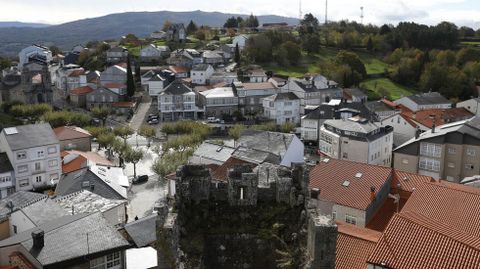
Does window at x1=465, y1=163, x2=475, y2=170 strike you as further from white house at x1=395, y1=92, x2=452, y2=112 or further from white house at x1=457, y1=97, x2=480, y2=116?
white house at x1=395, y1=92, x2=452, y2=112

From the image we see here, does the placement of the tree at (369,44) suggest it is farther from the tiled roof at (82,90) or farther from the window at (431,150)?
the window at (431,150)

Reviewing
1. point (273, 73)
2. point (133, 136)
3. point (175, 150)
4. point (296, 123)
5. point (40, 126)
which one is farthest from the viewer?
point (273, 73)

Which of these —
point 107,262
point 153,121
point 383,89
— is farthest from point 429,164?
point 383,89

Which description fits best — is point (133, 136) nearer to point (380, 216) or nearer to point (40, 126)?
point (40, 126)

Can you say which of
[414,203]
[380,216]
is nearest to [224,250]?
[414,203]

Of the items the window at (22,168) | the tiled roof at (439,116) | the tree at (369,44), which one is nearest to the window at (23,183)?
the window at (22,168)

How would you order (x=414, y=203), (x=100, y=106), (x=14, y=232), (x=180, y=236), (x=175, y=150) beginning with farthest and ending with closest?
(x=100, y=106) < (x=175, y=150) < (x=14, y=232) < (x=414, y=203) < (x=180, y=236)
